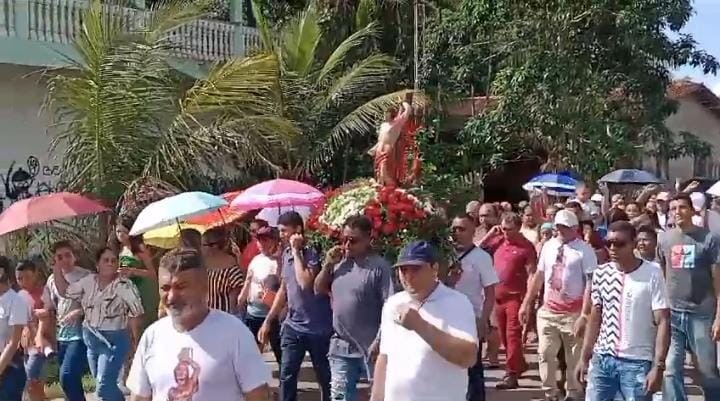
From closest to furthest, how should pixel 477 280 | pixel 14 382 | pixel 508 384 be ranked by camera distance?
1. pixel 14 382
2. pixel 477 280
3. pixel 508 384

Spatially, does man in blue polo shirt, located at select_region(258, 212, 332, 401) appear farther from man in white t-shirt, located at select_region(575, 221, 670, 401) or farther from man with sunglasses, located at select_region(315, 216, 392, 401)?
man in white t-shirt, located at select_region(575, 221, 670, 401)

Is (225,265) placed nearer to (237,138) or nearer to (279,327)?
(279,327)

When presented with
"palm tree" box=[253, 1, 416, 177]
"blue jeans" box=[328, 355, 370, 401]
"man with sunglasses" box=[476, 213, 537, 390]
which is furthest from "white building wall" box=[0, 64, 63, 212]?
"blue jeans" box=[328, 355, 370, 401]

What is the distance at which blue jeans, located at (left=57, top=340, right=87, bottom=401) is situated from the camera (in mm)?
9101

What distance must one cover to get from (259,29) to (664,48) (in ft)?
22.7

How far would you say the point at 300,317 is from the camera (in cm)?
860

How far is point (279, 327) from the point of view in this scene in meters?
9.89

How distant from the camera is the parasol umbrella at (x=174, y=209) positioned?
9688 mm

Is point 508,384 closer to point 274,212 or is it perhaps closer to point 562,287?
point 562,287

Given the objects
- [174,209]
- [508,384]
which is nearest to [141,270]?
[174,209]

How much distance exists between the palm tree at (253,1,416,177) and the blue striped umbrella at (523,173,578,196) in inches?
112

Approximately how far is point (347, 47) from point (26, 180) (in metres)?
5.99

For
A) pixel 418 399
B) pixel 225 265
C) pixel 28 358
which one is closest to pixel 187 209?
pixel 225 265

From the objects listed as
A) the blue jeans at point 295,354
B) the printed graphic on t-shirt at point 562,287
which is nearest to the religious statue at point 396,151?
the printed graphic on t-shirt at point 562,287
